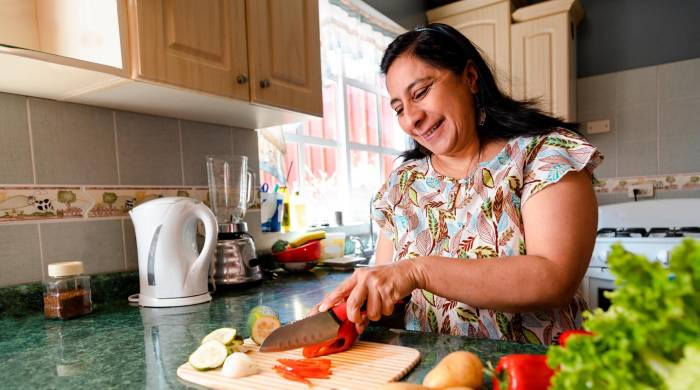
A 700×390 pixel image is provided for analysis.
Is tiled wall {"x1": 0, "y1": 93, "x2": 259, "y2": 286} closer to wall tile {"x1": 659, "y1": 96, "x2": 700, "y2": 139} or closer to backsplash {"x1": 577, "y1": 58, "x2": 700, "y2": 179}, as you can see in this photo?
backsplash {"x1": 577, "y1": 58, "x2": 700, "y2": 179}

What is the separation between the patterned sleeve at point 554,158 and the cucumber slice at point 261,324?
1.89 ft

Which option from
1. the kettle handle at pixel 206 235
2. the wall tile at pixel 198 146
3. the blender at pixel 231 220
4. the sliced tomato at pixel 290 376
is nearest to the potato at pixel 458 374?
the sliced tomato at pixel 290 376

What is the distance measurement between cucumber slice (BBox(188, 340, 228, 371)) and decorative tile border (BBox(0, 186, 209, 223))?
780 millimetres

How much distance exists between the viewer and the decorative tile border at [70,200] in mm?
1102

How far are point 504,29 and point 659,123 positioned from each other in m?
1.15

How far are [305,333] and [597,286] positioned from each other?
1.86m

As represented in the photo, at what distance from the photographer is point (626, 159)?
2.80 metres

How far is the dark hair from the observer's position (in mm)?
987

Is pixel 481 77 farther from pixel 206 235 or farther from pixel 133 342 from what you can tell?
pixel 133 342

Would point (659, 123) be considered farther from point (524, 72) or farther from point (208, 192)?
point (208, 192)

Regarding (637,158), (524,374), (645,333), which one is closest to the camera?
(645,333)

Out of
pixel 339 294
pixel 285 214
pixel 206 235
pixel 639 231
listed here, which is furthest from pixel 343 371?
pixel 639 231

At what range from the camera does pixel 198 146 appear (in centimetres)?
155

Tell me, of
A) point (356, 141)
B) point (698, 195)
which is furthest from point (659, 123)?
point (356, 141)
